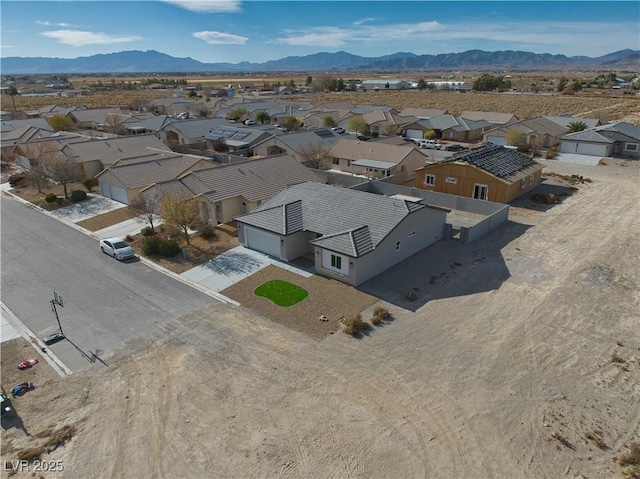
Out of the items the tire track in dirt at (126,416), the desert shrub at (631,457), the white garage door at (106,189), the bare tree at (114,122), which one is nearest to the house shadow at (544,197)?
the desert shrub at (631,457)

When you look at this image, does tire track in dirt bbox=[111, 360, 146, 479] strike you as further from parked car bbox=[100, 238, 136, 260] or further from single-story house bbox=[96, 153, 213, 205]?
single-story house bbox=[96, 153, 213, 205]

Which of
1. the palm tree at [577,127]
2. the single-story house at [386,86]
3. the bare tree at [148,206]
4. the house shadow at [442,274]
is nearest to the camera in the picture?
the house shadow at [442,274]

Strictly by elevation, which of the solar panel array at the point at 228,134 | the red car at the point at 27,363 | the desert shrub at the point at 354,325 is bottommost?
the red car at the point at 27,363

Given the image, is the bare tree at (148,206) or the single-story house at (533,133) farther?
the single-story house at (533,133)

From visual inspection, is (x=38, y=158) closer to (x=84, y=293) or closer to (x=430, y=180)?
(x=84, y=293)

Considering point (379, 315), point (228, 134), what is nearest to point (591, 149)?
point (228, 134)

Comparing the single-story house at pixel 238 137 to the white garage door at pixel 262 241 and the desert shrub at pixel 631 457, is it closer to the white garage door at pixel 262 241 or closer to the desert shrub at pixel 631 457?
the white garage door at pixel 262 241

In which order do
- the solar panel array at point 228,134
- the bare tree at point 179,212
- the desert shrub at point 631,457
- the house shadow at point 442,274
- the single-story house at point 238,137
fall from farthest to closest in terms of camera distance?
the solar panel array at point 228,134 → the single-story house at point 238,137 → the bare tree at point 179,212 → the house shadow at point 442,274 → the desert shrub at point 631,457
